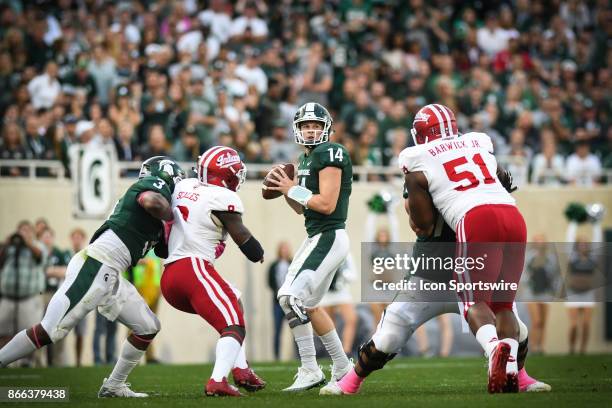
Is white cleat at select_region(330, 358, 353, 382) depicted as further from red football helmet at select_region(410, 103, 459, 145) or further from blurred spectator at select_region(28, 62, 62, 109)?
blurred spectator at select_region(28, 62, 62, 109)

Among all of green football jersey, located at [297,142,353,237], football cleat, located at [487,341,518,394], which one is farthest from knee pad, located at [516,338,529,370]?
green football jersey, located at [297,142,353,237]

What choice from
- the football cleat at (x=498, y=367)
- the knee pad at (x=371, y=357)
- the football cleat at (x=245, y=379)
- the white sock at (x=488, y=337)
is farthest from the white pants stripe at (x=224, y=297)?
the football cleat at (x=498, y=367)

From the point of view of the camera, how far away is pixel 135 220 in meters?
9.25

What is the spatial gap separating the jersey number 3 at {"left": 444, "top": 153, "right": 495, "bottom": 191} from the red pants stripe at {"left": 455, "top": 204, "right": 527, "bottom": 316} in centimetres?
20

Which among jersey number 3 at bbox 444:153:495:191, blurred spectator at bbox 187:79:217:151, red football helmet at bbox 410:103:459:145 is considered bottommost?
jersey number 3 at bbox 444:153:495:191

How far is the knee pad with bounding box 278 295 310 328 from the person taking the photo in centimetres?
938

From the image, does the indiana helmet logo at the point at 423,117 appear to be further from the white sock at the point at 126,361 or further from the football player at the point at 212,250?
the white sock at the point at 126,361

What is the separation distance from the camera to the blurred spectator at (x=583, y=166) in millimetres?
19766

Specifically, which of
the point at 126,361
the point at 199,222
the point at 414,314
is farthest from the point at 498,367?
the point at 126,361

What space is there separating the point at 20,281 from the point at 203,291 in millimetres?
7786

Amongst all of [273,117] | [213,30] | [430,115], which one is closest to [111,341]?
[273,117]

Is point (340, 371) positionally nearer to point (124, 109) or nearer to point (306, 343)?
point (306, 343)

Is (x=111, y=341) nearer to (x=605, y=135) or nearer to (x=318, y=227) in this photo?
(x=318, y=227)

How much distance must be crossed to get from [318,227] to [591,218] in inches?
407
